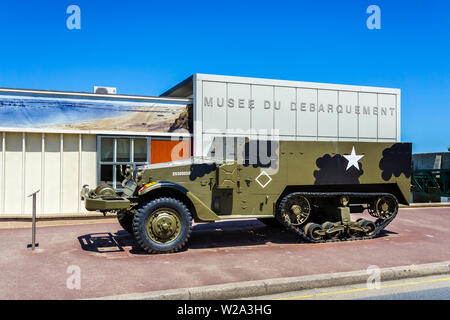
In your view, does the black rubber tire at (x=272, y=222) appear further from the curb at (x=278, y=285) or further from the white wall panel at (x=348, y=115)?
the white wall panel at (x=348, y=115)

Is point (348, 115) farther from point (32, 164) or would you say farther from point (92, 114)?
point (32, 164)

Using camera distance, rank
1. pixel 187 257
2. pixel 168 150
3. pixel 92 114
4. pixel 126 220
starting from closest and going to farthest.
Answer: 1. pixel 187 257
2. pixel 126 220
3. pixel 92 114
4. pixel 168 150

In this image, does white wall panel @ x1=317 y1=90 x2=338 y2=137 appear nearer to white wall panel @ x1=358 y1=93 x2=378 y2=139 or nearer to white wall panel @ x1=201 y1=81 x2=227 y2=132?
white wall panel @ x1=358 y1=93 x2=378 y2=139

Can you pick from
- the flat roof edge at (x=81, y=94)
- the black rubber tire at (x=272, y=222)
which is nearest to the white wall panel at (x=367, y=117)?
the flat roof edge at (x=81, y=94)

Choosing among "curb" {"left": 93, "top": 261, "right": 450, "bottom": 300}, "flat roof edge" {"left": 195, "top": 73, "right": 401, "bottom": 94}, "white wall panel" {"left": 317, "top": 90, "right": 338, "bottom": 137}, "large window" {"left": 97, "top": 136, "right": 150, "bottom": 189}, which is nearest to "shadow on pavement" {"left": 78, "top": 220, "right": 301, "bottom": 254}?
"curb" {"left": 93, "top": 261, "right": 450, "bottom": 300}

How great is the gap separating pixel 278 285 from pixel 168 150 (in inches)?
339

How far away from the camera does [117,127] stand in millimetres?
12992

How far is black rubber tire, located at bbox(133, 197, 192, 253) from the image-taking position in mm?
7535

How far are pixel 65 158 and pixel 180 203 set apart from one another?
248 inches

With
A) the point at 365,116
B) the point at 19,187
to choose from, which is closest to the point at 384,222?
the point at 365,116

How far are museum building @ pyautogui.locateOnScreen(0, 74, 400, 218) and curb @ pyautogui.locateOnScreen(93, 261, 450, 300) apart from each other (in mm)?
6082

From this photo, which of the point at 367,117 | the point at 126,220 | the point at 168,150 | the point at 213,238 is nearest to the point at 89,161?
the point at 168,150
